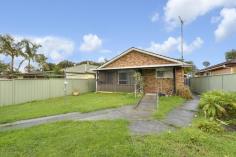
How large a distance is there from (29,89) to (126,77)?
9.58 m

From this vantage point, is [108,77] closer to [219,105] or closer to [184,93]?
[184,93]

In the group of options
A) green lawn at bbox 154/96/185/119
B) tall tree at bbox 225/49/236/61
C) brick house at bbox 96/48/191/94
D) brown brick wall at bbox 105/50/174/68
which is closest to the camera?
green lawn at bbox 154/96/185/119

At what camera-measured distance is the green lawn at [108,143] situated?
525 cm

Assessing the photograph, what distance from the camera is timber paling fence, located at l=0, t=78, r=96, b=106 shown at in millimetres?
14273

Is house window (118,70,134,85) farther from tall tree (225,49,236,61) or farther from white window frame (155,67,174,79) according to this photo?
tall tree (225,49,236,61)

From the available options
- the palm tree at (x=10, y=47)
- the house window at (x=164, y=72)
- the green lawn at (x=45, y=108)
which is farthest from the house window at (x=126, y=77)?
the palm tree at (x=10, y=47)

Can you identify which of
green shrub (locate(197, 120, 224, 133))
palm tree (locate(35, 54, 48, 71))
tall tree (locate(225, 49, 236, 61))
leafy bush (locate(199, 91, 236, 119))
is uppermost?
tall tree (locate(225, 49, 236, 61))

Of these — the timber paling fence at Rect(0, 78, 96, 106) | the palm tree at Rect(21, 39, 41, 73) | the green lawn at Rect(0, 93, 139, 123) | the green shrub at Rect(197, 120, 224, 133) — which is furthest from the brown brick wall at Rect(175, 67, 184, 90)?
the palm tree at Rect(21, 39, 41, 73)

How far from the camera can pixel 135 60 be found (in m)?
21.5

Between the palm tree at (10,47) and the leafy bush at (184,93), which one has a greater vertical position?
the palm tree at (10,47)

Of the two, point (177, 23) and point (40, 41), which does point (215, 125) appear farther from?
point (40, 41)

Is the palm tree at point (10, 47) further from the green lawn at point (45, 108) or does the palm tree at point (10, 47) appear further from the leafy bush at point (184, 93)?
the leafy bush at point (184, 93)

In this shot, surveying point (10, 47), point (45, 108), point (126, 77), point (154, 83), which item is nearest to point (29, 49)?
point (10, 47)

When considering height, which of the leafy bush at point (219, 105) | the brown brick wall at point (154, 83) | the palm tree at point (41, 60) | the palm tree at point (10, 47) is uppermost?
the palm tree at point (10, 47)
